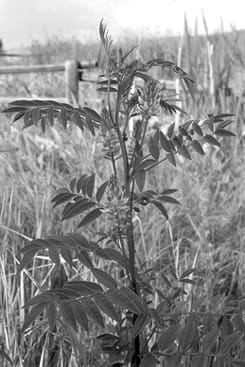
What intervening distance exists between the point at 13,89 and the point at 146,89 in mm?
6663

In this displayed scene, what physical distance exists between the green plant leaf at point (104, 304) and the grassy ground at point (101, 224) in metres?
0.38

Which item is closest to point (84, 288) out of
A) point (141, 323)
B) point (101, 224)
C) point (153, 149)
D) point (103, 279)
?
point (103, 279)

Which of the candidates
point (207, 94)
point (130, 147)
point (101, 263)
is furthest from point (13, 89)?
point (130, 147)

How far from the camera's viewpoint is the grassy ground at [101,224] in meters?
1.30

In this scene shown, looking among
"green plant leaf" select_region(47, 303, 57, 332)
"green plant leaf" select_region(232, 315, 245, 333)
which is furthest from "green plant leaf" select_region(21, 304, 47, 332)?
"green plant leaf" select_region(232, 315, 245, 333)

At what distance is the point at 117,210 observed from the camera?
80 centimetres

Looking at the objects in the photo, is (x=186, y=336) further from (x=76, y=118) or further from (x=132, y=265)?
(x=76, y=118)

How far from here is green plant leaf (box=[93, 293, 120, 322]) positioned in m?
0.70

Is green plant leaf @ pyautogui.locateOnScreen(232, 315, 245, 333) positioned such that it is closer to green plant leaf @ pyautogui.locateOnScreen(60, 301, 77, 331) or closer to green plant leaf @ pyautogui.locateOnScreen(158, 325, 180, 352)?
green plant leaf @ pyautogui.locateOnScreen(158, 325, 180, 352)

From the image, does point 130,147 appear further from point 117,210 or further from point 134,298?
point 134,298

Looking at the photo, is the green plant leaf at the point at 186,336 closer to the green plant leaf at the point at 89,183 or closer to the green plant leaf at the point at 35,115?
the green plant leaf at the point at 89,183

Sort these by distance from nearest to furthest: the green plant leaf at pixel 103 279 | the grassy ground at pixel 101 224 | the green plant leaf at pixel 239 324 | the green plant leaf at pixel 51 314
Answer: the green plant leaf at pixel 51 314, the green plant leaf at pixel 103 279, the green plant leaf at pixel 239 324, the grassy ground at pixel 101 224

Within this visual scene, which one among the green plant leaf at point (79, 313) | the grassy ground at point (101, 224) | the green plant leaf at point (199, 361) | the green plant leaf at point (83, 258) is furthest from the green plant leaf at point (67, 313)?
the grassy ground at point (101, 224)

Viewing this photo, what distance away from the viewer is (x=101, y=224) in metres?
1.85
